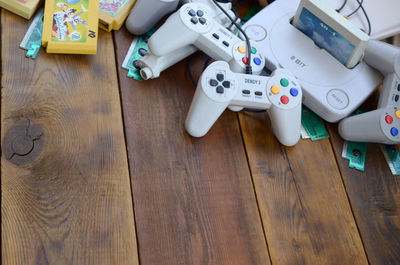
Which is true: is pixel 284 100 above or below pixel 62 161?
above

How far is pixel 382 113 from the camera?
948 mm

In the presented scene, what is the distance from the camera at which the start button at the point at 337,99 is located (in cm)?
98

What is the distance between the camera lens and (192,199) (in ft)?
2.94

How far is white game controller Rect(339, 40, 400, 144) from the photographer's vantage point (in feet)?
3.11

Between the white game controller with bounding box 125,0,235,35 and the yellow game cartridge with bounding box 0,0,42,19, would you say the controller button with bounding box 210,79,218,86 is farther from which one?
the yellow game cartridge with bounding box 0,0,42,19

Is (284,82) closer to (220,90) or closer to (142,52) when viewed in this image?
(220,90)

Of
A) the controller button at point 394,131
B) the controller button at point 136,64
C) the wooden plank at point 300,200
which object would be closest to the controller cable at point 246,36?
the wooden plank at point 300,200

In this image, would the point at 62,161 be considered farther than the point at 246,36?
No

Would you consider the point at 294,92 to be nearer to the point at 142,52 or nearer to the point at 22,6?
the point at 142,52

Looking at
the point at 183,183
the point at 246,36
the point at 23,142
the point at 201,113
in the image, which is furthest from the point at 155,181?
the point at 246,36

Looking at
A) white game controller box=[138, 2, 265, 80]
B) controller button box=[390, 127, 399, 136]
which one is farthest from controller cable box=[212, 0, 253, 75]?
controller button box=[390, 127, 399, 136]

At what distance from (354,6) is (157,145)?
23.7 inches

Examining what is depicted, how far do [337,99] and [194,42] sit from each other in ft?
1.12

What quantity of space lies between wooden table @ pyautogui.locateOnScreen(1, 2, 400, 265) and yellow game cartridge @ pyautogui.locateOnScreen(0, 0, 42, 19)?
0.8 inches
